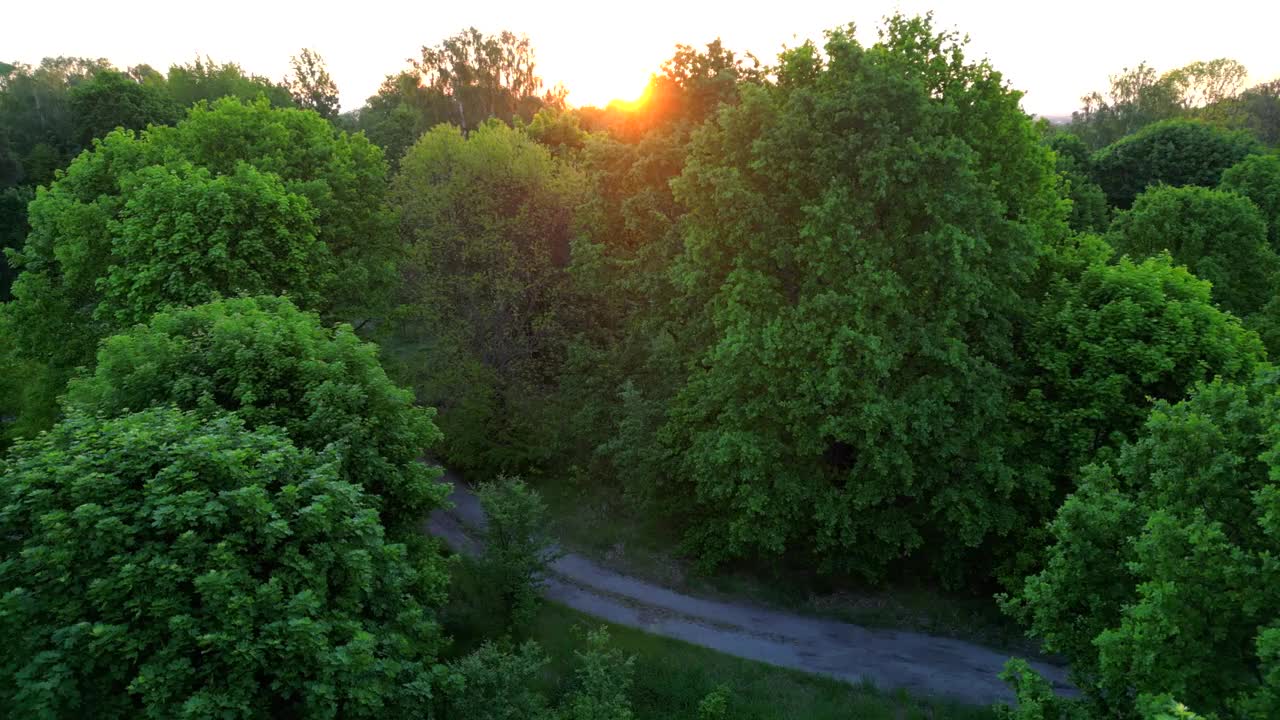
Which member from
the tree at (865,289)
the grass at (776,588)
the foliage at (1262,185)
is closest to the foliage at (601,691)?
the tree at (865,289)

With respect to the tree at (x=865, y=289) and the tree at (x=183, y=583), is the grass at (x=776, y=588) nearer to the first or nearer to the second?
the tree at (x=865, y=289)

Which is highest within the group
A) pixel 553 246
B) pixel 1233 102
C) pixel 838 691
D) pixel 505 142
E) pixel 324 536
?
pixel 1233 102

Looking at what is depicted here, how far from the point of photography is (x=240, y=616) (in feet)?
34.7

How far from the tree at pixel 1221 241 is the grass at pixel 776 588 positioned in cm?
1956

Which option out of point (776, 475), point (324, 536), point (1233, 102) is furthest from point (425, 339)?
point (1233, 102)

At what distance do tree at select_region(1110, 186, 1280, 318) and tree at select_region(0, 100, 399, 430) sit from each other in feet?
113

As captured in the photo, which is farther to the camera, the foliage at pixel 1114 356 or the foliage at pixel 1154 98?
the foliage at pixel 1154 98

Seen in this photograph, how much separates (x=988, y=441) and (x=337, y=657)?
1711 cm

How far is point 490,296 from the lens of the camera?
32.7 metres

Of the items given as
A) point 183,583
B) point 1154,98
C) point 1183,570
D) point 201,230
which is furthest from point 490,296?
point 1154,98

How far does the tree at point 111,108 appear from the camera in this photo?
52.1 meters

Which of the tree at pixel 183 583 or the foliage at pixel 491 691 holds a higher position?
the tree at pixel 183 583

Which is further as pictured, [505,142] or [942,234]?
[505,142]

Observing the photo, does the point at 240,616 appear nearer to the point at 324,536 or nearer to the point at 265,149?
the point at 324,536
